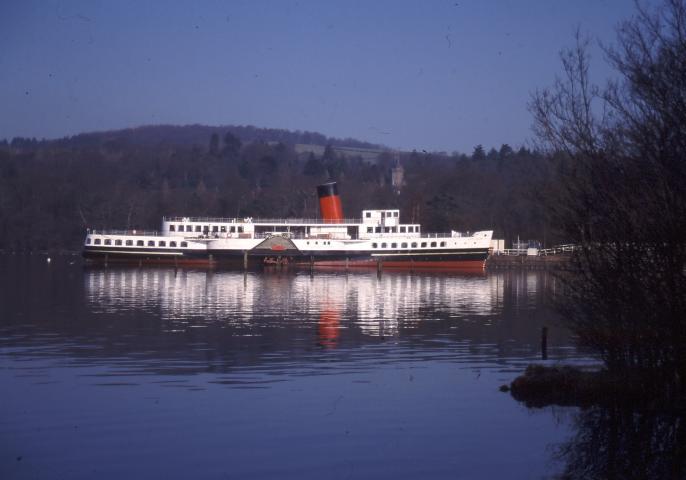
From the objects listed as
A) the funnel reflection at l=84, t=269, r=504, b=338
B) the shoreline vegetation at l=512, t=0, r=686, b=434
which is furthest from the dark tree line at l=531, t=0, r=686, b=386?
the funnel reflection at l=84, t=269, r=504, b=338

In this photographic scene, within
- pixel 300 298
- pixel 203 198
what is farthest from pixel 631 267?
pixel 203 198

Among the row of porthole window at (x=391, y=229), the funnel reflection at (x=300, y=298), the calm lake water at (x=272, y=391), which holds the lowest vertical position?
the calm lake water at (x=272, y=391)

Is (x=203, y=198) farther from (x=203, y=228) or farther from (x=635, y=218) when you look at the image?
(x=635, y=218)

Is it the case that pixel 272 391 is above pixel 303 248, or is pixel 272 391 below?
below

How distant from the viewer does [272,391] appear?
648 inches

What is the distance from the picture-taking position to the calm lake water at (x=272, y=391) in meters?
12.2

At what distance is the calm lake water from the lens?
40.0ft

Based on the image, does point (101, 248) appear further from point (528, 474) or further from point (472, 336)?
point (528, 474)

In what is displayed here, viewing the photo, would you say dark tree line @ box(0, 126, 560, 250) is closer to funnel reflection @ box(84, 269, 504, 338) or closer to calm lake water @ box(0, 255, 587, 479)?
funnel reflection @ box(84, 269, 504, 338)

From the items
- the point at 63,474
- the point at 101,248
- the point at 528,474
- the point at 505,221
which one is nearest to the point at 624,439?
the point at 528,474

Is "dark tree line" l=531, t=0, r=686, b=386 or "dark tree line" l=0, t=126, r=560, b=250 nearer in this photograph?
"dark tree line" l=531, t=0, r=686, b=386

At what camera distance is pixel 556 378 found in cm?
1627

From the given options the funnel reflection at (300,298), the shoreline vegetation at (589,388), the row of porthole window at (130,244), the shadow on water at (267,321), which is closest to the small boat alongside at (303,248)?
the row of porthole window at (130,244)

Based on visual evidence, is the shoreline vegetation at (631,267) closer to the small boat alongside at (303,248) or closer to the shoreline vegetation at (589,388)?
the shoreline vegetation at (589,388)
